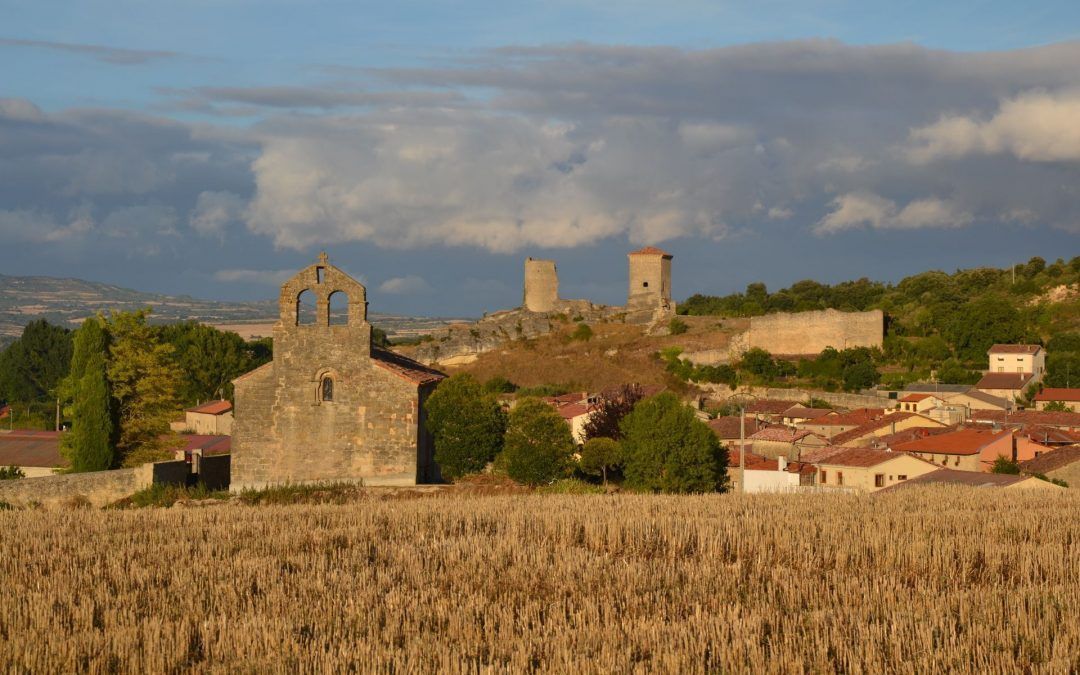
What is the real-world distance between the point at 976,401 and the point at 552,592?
54647 mm

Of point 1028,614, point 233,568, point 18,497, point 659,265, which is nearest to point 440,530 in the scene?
point 233,568

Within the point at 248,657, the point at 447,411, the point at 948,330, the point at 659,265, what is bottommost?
the point at 248,657

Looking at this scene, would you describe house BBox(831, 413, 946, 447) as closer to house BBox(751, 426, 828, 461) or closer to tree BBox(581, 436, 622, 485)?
house BBox(751, 426, 828, 461)

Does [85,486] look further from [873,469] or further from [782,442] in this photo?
[782,442]

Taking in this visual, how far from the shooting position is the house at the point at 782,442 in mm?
51356

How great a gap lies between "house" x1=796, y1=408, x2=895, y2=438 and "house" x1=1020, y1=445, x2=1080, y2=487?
12603mm

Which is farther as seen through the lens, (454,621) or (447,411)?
(447,411)

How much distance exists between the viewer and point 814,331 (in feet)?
250

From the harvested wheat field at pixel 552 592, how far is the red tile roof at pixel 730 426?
35.4 metres

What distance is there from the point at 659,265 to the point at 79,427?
60909 millimetres

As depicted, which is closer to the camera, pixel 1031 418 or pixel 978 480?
pixel 978 480

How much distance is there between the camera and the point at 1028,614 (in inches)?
379

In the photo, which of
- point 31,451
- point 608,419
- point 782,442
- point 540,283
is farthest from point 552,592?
point 540,283

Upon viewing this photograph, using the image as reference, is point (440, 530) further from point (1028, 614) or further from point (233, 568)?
point (1028, 614)
